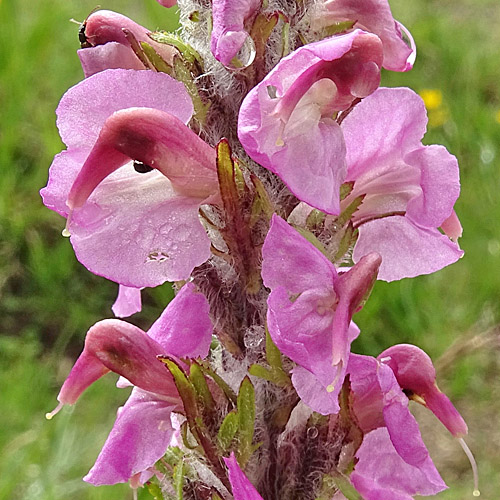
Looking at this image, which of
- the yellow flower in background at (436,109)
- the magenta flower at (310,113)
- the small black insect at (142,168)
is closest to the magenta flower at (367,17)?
the magenta flower at (310,113)

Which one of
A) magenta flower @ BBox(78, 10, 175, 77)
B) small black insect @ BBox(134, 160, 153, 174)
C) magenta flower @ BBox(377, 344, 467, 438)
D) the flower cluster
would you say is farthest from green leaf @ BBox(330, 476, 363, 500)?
magenta flower @ BBox(78, 10, 175, 77)

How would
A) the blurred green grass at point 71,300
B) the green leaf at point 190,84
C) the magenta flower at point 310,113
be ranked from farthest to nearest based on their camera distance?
the blurred green grass at point 71,300
the green leaf at point 190,84
the magenta flower at point 310,113

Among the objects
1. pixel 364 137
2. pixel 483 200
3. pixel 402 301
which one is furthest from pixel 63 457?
pixel 483 200

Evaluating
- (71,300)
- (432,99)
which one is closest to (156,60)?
(71,300)

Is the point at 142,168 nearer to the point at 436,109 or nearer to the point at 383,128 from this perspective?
the point at 383,128

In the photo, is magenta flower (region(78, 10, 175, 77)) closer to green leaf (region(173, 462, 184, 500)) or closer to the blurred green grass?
green leaf (region(173, 462, 184, 500))

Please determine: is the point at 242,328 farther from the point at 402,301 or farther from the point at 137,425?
the point at 402,301

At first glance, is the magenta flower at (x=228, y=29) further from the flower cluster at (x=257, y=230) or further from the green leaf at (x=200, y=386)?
the green leaf at (x=200, y=386)
